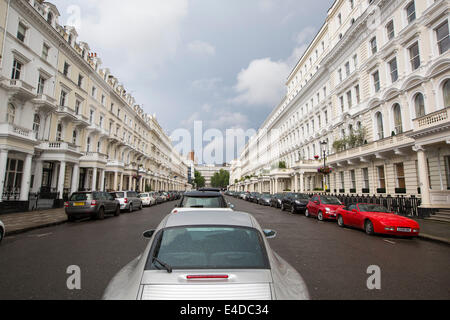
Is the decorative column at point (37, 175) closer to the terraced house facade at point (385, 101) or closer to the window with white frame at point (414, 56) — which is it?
the terraced house facade at point (385, 101)

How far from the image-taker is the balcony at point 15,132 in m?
15.7

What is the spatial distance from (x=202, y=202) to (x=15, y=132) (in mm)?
16446

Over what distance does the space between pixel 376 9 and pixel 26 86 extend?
29207mm

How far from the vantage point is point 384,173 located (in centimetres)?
2000

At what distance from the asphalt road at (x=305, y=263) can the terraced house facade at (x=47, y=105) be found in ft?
42.6

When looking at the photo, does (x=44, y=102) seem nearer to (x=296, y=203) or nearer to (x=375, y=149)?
(x=296, y=203)

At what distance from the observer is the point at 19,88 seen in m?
17.8

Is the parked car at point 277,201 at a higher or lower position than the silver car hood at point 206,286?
lower

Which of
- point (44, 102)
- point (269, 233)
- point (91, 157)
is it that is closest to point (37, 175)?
point (91, 157)

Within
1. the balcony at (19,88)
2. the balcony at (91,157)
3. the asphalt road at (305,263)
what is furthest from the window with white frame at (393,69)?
the balcony at (91,157)

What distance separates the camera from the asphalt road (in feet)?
13.3

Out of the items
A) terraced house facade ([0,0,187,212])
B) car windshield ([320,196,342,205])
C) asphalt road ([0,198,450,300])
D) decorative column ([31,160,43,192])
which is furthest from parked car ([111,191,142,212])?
car windshield ([320,196,342,205])

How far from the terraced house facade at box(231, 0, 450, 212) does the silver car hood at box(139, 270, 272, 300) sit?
15535 millimetres
